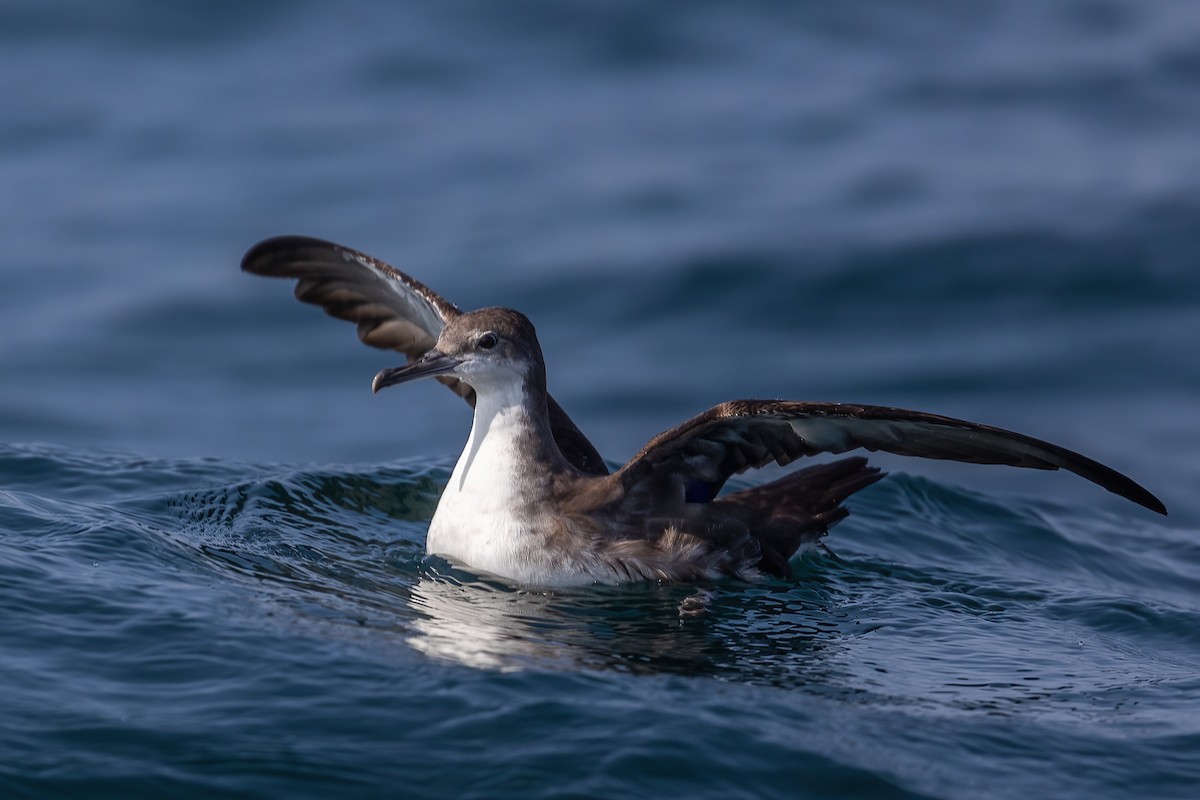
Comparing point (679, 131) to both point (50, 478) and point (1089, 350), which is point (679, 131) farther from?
point (50, 478)

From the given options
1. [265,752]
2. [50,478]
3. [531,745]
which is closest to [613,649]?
[531,745]

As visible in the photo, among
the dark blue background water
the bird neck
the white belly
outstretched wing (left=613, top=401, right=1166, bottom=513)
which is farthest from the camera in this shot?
the bird neck

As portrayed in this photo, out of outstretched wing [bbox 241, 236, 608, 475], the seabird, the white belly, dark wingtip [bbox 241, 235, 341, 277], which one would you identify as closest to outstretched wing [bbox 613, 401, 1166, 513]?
the seabird

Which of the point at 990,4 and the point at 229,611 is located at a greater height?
the point at 990,4

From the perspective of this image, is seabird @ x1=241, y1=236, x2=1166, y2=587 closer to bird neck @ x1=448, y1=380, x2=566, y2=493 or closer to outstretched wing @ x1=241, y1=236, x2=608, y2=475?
bird neck @ x1=448, y1=380, x2=566, y2=493

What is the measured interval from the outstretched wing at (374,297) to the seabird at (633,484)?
728mm

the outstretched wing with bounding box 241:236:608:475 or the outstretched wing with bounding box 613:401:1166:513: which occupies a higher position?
the outstretched wing with bounding box 241:236:608:475

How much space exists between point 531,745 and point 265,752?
39.5 inches

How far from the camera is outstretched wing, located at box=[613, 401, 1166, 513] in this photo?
7.60 metres

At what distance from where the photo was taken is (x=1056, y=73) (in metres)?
19.6

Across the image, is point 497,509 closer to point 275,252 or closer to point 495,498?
point 495,498

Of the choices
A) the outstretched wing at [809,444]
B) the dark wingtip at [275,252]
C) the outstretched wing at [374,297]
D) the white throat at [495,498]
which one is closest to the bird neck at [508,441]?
the white throat at [495,498]

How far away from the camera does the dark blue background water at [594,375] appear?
642 cm

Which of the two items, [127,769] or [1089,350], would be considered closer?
[127,769]
